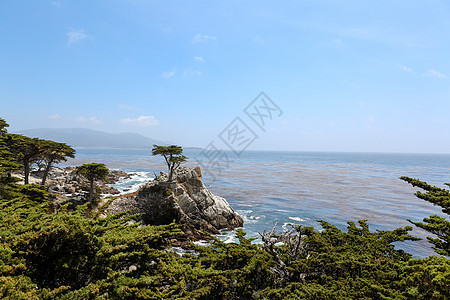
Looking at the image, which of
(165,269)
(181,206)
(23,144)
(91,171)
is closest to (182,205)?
(181,206)

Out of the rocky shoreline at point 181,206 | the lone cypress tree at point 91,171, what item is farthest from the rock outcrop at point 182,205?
the lone cypress tree at point 91,171

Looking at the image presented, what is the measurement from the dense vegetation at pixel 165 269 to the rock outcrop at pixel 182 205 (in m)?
14.0

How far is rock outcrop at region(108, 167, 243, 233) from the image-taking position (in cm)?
2328

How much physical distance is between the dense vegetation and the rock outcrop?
13953 millimetres

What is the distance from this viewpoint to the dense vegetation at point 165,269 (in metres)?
5.48

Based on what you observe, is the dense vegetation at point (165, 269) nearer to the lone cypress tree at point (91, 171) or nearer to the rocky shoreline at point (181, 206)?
the rocky shoreline at point (181, 206)

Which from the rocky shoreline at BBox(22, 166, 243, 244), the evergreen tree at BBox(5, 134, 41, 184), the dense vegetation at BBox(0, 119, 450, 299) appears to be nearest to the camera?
the dense vegetation at BBox(0, 119, 450, 299)

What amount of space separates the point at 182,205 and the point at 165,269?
1739cm

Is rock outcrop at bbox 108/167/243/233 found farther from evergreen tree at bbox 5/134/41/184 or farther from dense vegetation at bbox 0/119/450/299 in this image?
dense vegetation at bbox 0/119/450/299

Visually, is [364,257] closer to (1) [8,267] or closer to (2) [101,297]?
(2) [101,297]

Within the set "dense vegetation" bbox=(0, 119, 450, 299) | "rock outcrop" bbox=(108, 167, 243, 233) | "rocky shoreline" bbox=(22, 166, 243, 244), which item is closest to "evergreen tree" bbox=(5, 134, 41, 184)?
"rocky shoreline" bbox=(22, 166, 243, 244)

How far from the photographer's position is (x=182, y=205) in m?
24.2

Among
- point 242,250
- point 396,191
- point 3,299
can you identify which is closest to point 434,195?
point 242,250

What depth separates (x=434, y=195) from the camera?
791 centimetres
